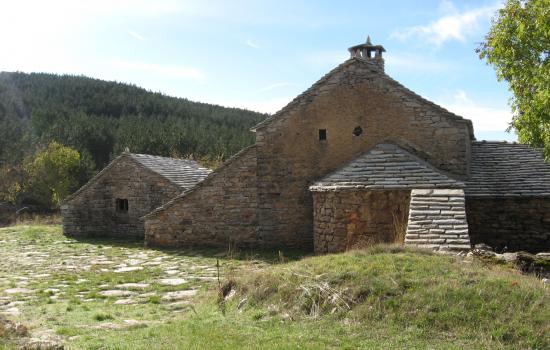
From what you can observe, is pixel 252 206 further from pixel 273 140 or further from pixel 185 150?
pixel 185 150

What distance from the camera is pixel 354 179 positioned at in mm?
10188

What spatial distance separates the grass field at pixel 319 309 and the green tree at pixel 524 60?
8260mm

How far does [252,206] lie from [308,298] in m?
7.22

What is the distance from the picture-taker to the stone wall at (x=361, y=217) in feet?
31.7

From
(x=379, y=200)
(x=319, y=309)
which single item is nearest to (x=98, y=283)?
(x=319, y=309)

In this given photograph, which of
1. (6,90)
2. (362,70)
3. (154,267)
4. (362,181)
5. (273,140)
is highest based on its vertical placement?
(6,90)

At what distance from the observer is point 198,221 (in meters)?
13.1

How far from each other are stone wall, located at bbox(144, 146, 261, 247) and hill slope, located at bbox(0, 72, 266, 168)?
2213 cm

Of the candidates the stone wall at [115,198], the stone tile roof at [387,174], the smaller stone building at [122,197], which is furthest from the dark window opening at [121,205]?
the stone tile roof at [387,174]

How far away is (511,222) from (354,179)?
4183 millimetres

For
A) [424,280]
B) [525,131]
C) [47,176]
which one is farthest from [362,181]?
[47,176]

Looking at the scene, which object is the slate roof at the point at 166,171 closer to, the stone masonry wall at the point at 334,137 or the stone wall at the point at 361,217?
the stone masonry wall at the point at 334,137

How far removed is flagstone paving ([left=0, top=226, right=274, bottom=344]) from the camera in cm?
601

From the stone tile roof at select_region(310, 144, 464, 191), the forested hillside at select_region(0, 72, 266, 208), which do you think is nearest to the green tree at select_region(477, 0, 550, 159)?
the stone tile roof at select_region(310, 144, 464, 191)
